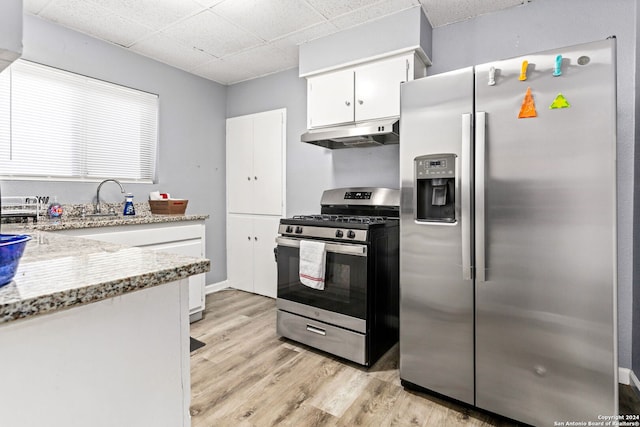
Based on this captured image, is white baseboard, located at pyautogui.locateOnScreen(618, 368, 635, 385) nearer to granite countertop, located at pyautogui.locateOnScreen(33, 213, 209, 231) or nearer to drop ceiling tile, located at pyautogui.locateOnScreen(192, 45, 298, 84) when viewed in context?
granite countertop, located at pyautogui.locateOnScreen(33, 213, 209, 231)

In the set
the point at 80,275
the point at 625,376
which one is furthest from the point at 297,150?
the point at 625,376

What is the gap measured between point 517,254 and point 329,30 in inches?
87.5

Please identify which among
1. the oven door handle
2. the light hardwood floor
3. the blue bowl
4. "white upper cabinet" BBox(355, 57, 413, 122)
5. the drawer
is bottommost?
the light hardwood floor

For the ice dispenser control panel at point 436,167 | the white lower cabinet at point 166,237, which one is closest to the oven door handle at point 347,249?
the ice dispenser control panel at point 436,167

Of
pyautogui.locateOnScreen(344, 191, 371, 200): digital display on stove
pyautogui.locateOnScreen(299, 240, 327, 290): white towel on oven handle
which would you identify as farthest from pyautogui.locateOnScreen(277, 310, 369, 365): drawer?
pyautogui.locateOnScreen(344, 191, 371, 200): digital display on stove

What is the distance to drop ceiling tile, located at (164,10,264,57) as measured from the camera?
2.60 m

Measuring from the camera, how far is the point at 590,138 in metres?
1.44

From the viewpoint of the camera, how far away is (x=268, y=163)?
12.0 feet

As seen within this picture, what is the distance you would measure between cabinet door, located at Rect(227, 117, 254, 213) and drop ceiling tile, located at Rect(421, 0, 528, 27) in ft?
7.02

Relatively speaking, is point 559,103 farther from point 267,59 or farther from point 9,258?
point 267,59

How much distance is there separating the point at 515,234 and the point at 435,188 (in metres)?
0.46

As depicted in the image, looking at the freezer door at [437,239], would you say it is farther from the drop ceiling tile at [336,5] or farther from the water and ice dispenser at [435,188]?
the drop ceiling tile at [336,5]

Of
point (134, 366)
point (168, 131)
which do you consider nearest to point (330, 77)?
point (168, 131)

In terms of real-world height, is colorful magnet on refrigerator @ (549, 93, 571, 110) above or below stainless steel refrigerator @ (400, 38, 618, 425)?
above
